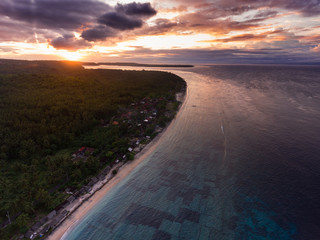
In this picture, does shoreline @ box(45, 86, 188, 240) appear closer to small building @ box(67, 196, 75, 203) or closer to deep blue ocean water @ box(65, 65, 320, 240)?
deep blue ocean water @ box(65, 65, 320, 240)

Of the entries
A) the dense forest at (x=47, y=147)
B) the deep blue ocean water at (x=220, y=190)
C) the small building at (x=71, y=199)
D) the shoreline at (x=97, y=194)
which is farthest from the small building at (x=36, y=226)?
the small building at (x=71, y=199)

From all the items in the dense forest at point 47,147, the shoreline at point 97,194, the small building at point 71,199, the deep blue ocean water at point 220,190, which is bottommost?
the deep blue ocean water at point 220,190

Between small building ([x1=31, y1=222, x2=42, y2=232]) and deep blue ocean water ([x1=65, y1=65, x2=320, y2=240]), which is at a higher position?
small building ([x1=31, y1=222, x2=42, y2=232])

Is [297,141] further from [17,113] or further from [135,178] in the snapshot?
[17,113]

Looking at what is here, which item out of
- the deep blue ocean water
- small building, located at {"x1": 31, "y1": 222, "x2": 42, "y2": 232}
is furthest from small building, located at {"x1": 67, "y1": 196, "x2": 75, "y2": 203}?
small building, located at {"x1": 31, "y1": 222, "x2": 42, "y2": 232}

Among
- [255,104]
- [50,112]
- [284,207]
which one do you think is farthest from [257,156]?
[50,112]

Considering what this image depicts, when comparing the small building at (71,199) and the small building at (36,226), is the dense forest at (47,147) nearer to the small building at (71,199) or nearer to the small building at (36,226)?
the small building at (36,226)

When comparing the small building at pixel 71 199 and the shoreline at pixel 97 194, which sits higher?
the small building at pixel 71 199

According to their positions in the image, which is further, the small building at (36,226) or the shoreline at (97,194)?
the shoreline at (97,194)
